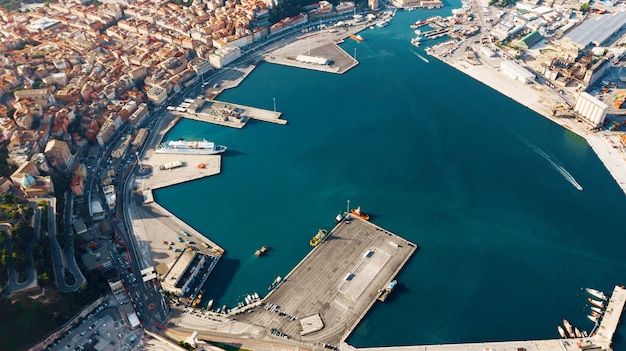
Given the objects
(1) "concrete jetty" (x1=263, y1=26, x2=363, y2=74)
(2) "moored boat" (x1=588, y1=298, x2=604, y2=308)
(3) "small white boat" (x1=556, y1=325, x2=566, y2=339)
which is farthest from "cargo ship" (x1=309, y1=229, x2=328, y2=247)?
(1) "concrete jetty" (x1=263, y1=26, x2=363, y2=74)

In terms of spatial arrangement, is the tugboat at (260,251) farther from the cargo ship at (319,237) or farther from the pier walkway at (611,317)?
the pier walkway at (611,317)

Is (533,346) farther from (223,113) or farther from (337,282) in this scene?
(223,113)

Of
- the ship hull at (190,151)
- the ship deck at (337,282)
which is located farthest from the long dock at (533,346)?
the ship hull at (190,151)

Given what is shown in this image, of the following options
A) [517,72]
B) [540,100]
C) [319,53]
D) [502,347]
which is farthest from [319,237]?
[517,72]

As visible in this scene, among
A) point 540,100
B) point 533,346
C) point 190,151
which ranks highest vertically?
point 540,100

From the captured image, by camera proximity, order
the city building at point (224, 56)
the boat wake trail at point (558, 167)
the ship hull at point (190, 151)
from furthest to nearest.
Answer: the city building at point (224, 56)
the ship hull at point (190, 151)
the boat wake trail at point (558, 167)

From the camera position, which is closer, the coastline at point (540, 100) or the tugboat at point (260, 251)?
the tugboat at point (260, 251)
